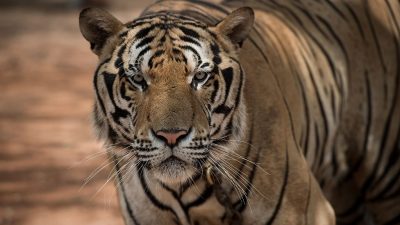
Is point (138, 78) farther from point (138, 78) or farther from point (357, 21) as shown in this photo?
point (357, 21)

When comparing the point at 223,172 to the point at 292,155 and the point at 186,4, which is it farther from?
the point at 186,4

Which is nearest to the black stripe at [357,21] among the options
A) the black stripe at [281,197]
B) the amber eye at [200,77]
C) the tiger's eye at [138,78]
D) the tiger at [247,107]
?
the tiger at [247,107]

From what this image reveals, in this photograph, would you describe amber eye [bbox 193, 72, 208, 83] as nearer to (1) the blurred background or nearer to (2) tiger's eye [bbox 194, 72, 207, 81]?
(2) tiger's eye [bbox 194, 72, 207, 81]

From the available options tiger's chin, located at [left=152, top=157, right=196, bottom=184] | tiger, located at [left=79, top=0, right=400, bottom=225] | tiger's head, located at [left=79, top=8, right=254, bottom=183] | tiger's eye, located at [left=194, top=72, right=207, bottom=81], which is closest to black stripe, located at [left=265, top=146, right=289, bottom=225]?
tiger, located at [left=79, top=0, right=400, bottom=225]

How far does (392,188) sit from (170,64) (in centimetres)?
149

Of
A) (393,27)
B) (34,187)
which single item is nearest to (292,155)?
(393,27)

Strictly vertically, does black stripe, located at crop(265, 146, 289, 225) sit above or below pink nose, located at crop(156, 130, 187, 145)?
below

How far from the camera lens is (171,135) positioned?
2.76 meters

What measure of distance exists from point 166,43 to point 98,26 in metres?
0.25

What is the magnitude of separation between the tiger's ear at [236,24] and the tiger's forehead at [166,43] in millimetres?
50

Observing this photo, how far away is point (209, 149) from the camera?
9.55 feet

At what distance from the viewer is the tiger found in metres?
2.88

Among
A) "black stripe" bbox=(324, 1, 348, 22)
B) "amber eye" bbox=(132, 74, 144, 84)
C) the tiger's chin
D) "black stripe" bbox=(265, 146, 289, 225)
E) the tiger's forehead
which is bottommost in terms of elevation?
"black stripe" bbox=(265, 146, 289, 225)

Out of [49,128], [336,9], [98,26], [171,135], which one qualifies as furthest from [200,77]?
[49,128]
